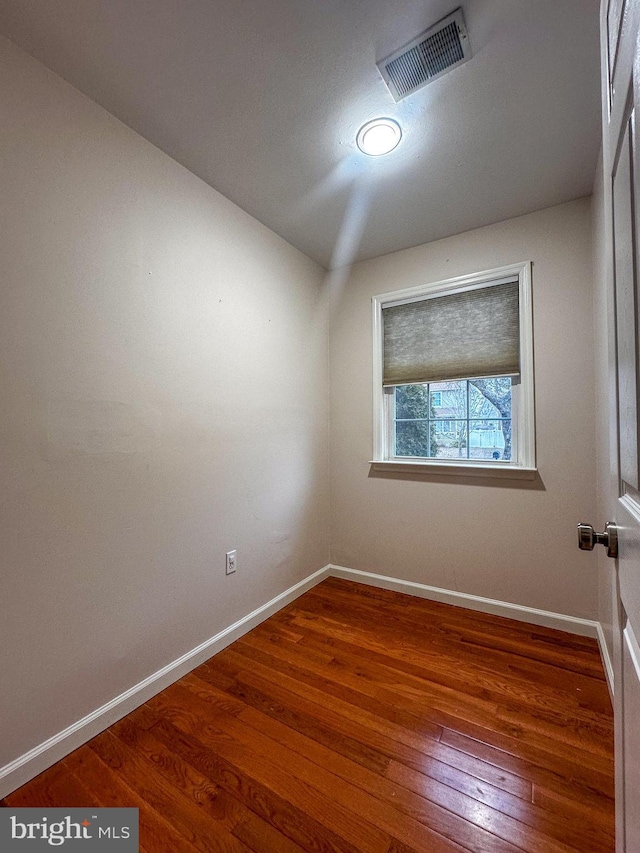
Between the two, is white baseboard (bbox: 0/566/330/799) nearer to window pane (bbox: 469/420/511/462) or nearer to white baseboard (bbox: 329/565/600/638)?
white baseboard (bbox: 329/565/600/638)

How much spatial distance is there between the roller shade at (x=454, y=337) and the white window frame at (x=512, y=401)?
5 centimetres

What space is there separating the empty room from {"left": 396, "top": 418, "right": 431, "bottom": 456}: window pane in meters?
0.04

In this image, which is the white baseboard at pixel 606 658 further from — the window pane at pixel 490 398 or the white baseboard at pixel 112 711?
the white baseboard at pixel 112 711

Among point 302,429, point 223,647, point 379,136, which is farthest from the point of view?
point 302,429

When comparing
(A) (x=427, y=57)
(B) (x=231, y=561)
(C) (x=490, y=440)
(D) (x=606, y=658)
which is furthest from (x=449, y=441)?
(A) (x=427, y=57)

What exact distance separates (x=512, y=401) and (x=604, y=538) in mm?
1752

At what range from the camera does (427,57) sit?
51.5 inches

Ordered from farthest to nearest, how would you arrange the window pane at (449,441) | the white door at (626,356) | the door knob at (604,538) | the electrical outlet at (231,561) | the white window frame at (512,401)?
the window pane at (449,441) < the white window frame at (512,401) < the electrical outlet at (231,561) < the door knob at (604,538) < the white door at (626,356)

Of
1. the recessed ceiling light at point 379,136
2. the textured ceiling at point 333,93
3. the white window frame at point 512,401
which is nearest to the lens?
the textured ceiling at point 333,93

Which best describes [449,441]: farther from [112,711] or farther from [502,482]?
[112,711]

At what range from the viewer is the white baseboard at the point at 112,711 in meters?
1.22

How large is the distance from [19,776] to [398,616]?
1.84 m

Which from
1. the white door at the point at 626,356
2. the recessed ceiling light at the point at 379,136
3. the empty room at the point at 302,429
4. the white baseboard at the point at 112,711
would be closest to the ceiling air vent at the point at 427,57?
the empty room at the point at 302,429

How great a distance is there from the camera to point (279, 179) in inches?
75.7
